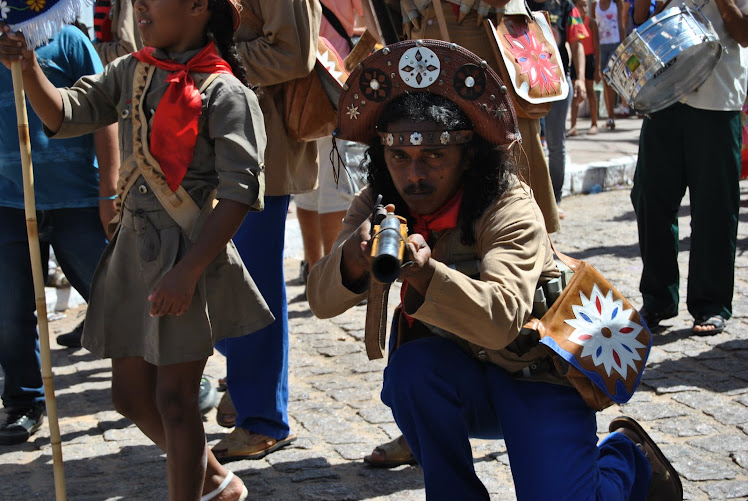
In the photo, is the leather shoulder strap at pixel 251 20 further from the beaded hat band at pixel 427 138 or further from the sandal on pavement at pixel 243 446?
the sandal on pavement at pixel 243 446

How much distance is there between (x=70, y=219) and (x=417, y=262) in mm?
2431

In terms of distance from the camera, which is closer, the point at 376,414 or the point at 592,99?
the point at 376,414

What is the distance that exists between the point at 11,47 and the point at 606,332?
78.4 inches

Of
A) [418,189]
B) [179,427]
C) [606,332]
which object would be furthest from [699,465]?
[179,427]

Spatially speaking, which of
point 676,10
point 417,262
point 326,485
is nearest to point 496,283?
point 417,262

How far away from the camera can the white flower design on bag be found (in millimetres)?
2936

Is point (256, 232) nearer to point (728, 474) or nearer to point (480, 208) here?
point (480, 208)

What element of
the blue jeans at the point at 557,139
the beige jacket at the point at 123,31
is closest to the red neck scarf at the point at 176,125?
the beige jacket at the point at 123,31

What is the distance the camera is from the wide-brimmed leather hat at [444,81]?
9.36 ft

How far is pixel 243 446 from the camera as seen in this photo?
3.98m

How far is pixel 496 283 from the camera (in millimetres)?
2656

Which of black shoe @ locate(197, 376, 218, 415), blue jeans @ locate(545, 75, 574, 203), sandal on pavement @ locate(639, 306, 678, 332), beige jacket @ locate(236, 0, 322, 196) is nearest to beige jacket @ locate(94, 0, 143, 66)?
beige jacket @ locate(236, 0, 322, 196)

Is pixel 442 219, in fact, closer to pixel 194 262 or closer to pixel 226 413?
pixel 194 262

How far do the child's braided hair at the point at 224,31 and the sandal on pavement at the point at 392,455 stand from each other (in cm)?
147
